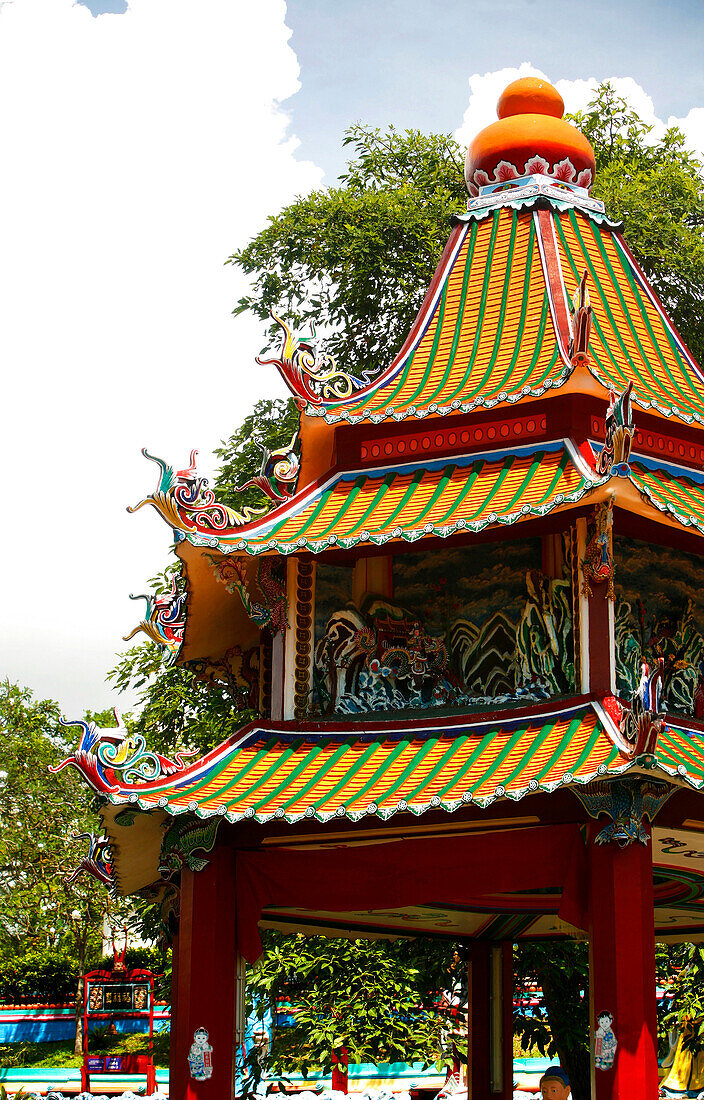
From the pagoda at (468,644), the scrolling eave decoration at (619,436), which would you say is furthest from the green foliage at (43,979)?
the scrolling eave decoration at (619,436)

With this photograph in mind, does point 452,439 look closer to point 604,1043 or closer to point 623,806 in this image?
point 623,806

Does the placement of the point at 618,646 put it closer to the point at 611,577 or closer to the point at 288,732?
the point at 611,577

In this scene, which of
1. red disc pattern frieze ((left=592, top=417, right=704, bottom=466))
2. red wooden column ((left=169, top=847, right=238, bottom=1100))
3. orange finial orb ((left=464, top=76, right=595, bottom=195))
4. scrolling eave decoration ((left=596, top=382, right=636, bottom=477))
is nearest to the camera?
scrolling eave decoration ((left=596, top=382, right=636, bottom=477))

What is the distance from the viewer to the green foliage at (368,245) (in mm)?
22594

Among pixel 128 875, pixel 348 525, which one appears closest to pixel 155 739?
pixel 128 875

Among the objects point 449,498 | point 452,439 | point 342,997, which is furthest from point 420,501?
point 342,997

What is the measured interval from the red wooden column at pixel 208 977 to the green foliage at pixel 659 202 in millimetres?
14491

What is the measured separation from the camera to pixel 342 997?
18359 mm

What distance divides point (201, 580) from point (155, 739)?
924 cm

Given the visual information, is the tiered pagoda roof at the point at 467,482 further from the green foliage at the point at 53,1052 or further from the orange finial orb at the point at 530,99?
the green foliage at the point at 53,1052

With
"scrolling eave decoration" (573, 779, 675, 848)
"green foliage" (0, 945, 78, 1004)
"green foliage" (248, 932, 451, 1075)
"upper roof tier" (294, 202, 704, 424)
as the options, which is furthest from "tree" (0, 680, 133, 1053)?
"scrolling eave decoration" (573, 779, 675, 848)

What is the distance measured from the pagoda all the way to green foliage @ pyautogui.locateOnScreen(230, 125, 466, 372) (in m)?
8.63

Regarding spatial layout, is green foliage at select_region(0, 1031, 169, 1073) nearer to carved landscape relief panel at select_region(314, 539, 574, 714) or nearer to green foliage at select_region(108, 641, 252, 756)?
green foliage at select_region(108, 641, 252, 756)

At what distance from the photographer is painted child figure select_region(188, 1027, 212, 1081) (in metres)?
10.3
